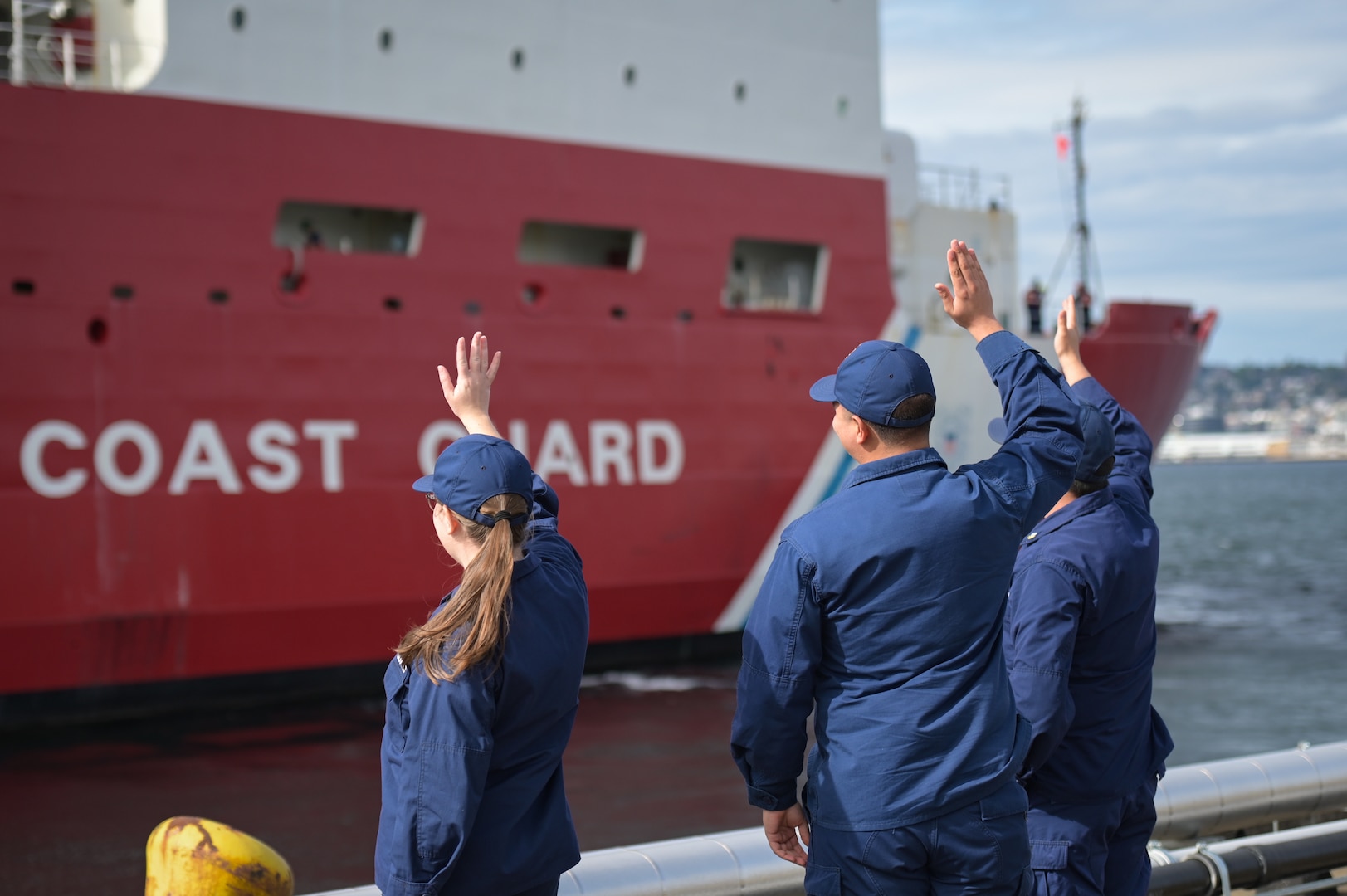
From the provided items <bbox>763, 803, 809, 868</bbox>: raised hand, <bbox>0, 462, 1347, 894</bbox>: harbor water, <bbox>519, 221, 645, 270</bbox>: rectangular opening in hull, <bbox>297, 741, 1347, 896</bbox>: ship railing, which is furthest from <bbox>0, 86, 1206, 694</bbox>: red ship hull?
<bbox>763, 803, 809, 868</bbox>: raised hand

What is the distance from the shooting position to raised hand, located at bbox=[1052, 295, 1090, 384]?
8.91 ft

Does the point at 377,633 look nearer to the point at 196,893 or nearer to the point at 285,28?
the point at 285,28

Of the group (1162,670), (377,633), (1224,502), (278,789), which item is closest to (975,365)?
(1162,670)

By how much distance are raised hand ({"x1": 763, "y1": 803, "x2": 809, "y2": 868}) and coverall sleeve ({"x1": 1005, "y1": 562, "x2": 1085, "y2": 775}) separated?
0.48 metres

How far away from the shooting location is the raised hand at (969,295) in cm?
216

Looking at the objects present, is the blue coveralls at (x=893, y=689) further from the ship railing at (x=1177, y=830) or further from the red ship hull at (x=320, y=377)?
the red ship hull at (x=320, y=377)

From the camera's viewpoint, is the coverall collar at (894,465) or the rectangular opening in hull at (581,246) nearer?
the coverall collar at (894,465)

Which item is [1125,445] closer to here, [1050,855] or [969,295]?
[969,295]

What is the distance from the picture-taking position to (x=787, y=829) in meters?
2.00

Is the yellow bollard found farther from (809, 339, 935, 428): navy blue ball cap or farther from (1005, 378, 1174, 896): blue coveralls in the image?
(1005, 378, 1174, 896): blue coveralls

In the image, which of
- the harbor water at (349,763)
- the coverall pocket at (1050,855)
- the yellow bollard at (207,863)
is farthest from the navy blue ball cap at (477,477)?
the harbor water at (349,763)

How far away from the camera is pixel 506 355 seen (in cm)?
837

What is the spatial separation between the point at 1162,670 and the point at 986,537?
9947 millimetres

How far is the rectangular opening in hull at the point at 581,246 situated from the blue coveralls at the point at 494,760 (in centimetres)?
728
